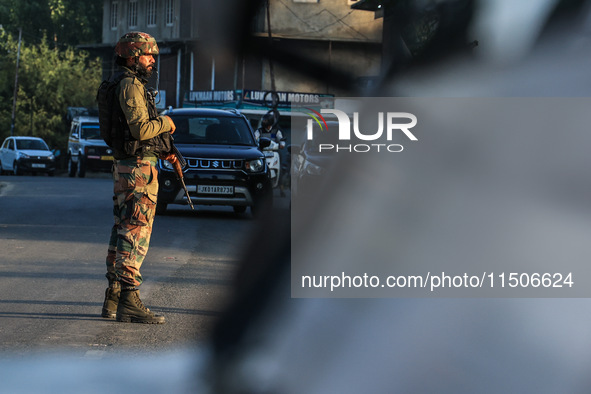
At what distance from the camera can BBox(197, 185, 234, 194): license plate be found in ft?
44.6

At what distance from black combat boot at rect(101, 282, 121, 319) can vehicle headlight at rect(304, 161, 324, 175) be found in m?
3.50

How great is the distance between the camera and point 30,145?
38.8m

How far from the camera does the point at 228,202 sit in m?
13.8

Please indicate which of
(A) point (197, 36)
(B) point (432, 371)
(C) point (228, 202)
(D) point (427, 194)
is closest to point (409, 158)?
(D) point (427, 194)

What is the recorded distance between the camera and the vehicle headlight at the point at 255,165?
45.4 ft

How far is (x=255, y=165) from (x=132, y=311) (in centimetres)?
811

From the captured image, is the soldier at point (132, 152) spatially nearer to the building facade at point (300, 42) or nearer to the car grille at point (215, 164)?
the building facade at point (300, 42)

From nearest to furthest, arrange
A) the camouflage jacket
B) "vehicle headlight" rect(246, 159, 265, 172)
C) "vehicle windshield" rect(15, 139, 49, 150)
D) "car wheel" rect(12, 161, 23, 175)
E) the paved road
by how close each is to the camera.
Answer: the paved road
the camouflage jacket
"vehicle headlight" rect(246, 159, 265, 172)
"car wheel" rect(12, 161, 23, 175)
"vehicle windshield" rect(15, 139, 49, 150)

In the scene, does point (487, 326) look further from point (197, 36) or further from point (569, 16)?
point (197, 36)

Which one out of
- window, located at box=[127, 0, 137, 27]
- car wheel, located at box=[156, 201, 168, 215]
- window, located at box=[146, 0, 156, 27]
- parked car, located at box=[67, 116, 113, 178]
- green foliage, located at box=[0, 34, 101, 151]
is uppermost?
green foliage, located at box=[0, 34, 101, 151]

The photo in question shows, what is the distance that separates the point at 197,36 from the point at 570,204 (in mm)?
963

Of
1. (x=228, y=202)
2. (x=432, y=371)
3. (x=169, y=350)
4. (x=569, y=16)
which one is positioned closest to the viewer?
(x=569, y=16)

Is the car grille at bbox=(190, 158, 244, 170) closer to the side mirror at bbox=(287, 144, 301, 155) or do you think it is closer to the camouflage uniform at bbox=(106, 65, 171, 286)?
the camouflage uniform at bbox=(106, 65, 171, 286)

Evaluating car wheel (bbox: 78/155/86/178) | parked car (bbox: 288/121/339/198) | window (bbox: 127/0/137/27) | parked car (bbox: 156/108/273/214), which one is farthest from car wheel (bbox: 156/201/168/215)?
car wheel (bbox: 78/155/86/178)
